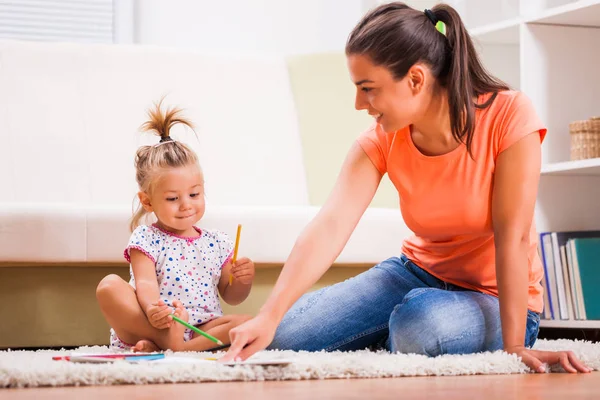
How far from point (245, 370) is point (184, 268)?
0.73 metres

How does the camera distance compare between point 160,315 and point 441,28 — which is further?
point 160,315

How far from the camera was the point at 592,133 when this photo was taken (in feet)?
7.84

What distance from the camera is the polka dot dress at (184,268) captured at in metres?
1.90

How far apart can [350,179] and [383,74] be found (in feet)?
0.82

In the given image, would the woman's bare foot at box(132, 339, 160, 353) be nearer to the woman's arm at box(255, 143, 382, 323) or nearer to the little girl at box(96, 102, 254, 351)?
the little girl at box(96, 102, 254, 351)

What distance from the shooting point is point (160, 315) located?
1734mm

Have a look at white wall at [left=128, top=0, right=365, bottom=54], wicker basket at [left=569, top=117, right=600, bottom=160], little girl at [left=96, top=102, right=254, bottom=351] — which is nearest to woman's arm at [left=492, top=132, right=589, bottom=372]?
little girl at [left=96, top=102, right=254, bottom=351]

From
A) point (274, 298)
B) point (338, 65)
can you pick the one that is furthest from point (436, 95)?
point (338, 65)

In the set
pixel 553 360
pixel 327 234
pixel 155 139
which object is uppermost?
pixel 155 139

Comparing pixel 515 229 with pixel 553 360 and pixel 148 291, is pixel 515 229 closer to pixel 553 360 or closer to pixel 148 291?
pixel 553 360

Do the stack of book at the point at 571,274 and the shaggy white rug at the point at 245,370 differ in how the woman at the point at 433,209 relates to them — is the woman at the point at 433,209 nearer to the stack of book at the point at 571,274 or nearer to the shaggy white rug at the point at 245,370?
the shaggy white rug at the point at 245,370

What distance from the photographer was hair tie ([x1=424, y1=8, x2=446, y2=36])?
1522mm

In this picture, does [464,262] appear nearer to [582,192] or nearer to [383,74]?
[383,74]

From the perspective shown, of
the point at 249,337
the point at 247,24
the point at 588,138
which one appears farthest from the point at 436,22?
the point at 247,24
